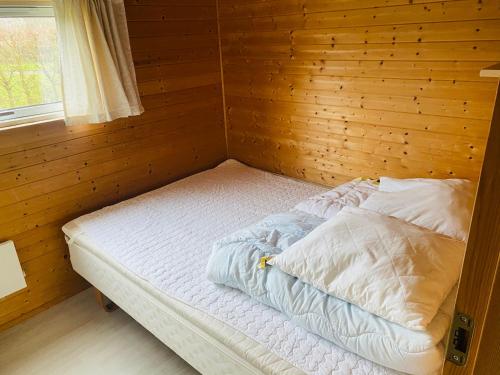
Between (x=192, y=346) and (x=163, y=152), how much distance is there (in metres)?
1.55

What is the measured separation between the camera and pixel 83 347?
6.62 feet

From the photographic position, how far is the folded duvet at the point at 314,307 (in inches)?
45.0

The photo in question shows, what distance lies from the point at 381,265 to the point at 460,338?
2.28ft

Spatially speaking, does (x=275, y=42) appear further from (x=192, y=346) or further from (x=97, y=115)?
(x=192, y=346)

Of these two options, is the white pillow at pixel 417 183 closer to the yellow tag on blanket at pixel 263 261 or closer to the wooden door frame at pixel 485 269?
the yellow tag on blanket at pixel 263 261

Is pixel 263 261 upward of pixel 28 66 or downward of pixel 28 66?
downward

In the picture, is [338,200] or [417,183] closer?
[417,183]

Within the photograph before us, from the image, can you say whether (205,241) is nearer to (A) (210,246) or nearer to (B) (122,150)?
(A) (210,246)

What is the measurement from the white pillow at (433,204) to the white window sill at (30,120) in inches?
69.6

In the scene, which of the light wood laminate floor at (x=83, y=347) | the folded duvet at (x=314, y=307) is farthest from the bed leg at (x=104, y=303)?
the folded duvet at (x=314, y=307)

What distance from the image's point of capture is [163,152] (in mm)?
2764

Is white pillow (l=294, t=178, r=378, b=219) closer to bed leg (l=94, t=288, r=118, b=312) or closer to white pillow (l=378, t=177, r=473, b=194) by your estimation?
white pillow (l=378, t=177, r=473, b=194)

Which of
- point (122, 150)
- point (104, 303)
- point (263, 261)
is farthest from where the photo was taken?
point (122, 150)

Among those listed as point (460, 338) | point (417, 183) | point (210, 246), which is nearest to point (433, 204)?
point (417, 183)
